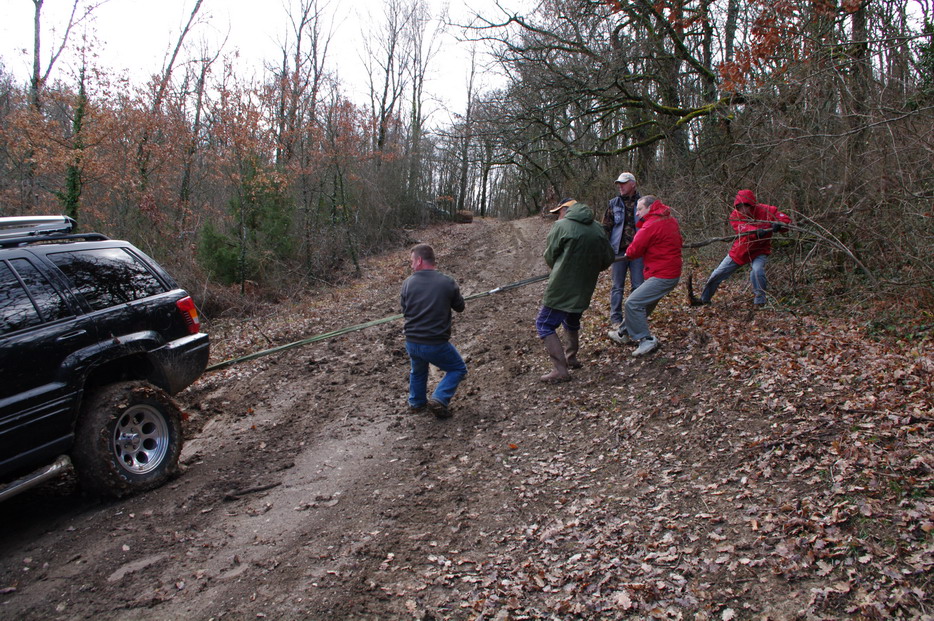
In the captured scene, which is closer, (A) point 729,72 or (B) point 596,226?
(B) point 596,226

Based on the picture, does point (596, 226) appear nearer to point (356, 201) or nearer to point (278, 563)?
point (278, 563)

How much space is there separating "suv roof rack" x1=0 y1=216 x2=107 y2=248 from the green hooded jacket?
4.74 m

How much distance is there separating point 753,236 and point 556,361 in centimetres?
341

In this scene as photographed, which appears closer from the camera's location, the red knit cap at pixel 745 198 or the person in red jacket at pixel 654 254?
the person in red jacket at pixel 654 254

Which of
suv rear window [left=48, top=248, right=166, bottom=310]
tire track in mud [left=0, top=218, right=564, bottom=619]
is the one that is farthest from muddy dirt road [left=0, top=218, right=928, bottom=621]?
suv rear window [left=48, top=248, right=166, bottom=310]

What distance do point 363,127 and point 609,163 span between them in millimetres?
9750

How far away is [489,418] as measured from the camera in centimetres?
612

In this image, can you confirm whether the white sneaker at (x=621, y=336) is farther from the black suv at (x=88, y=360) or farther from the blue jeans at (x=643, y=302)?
the black suv at (x=88, y=360)

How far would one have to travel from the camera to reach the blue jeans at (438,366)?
19.1 feet

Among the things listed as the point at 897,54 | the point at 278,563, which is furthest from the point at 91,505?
the point at 897,54

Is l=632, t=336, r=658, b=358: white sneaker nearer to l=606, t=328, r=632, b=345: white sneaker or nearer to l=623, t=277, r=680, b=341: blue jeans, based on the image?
l=623, t=277, r=680, b=341: blue jeans

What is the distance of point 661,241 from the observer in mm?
6602

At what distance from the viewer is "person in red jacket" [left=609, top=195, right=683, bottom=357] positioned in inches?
260

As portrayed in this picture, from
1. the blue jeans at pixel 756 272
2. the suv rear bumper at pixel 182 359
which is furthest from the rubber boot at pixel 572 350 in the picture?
the suv rear bumper at pixel 182 359
